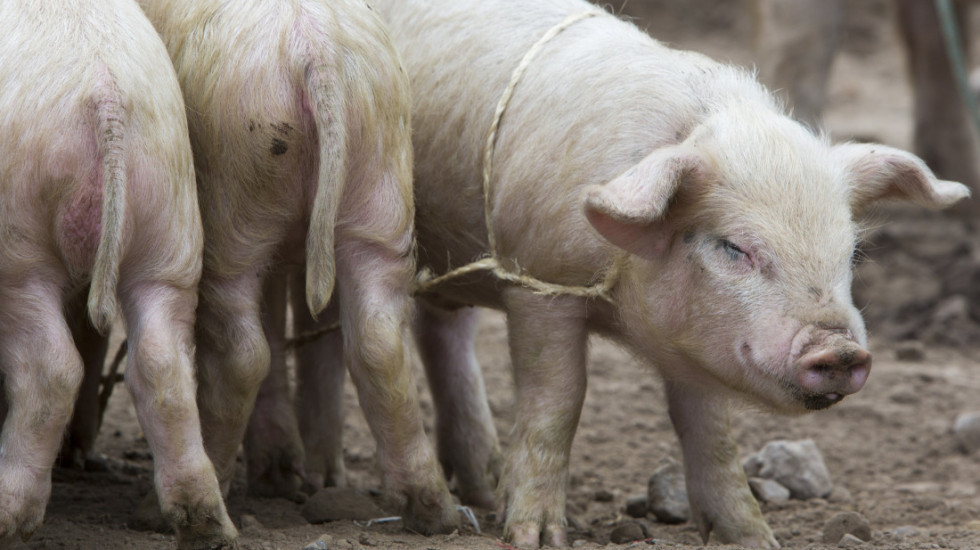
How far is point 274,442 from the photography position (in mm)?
4801

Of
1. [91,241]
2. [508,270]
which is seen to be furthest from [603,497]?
[91,241]

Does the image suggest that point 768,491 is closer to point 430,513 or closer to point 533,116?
point 430,513

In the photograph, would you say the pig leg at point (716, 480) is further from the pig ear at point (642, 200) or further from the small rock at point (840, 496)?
the small rock at point (840, 496)

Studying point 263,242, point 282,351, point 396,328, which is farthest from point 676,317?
point 282,351

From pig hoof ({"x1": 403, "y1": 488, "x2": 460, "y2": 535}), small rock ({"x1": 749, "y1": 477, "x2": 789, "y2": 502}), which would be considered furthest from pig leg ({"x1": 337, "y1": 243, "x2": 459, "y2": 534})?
small rock ({"x1": 749, "y1": 477, "x2": 789, "y2": 502})

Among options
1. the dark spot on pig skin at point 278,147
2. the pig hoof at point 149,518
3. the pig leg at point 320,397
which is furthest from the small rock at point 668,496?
the dark spot on pig skin at point 278,147

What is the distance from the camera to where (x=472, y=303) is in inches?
188

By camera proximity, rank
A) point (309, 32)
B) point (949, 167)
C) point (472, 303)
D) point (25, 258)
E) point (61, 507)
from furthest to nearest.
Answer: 1. point (949, 167)
2. point (472, 303)
3. point (61, 507)
4. point (309, 32)
5. point (25, 258)

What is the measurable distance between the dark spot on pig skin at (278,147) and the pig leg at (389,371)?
12.9 inches

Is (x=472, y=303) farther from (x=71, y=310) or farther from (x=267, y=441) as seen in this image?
(x=71, y=310)

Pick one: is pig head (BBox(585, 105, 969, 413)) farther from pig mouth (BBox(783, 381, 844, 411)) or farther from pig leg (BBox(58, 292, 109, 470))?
pig leg (BBox(58, 292, 109, 470))

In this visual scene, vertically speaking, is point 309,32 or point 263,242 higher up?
point 309,32

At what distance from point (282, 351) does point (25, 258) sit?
148 centimetres

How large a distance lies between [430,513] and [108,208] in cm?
135
